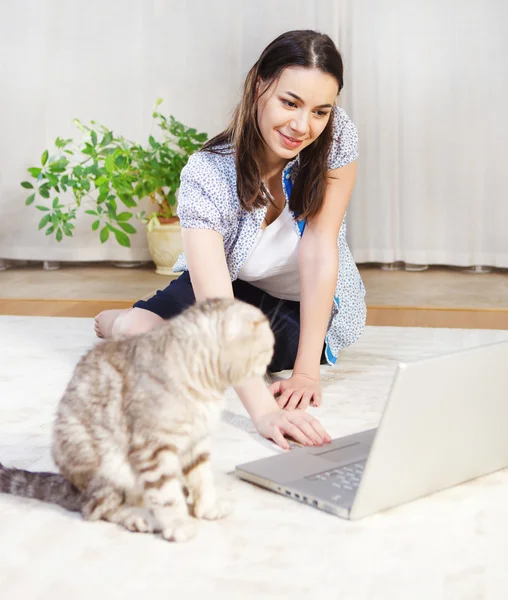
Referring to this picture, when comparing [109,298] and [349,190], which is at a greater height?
[349,190]

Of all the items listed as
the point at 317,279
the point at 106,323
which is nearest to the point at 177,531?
the point at 317,279

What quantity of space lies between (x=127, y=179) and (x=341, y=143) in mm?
1545

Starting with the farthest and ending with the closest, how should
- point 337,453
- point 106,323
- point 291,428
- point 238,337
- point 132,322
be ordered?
point 106,323 < point 132,322 < point 291,428 < point 337,453 < point 238,337

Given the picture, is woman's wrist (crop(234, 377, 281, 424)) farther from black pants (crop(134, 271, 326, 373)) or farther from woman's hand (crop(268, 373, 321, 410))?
black pants (crop(134, 271, 326, 373))

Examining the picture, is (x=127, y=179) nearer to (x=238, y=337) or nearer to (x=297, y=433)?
(x=297, y=433)

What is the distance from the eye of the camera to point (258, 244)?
6.18 feet

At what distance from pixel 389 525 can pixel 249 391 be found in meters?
0.47

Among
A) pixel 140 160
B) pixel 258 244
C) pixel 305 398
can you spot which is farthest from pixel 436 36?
pixel 305 398

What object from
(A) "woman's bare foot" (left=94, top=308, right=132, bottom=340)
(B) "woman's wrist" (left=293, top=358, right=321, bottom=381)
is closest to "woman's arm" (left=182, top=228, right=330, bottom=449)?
(B) "woman's wrist" (left=293, top=358, right=321, bottom=381)

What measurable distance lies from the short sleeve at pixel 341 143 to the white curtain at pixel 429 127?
5.29 ft

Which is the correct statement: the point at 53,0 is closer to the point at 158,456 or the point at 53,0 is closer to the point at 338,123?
the point at 338,123

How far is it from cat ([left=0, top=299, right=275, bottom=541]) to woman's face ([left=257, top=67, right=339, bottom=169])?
2.09 ft

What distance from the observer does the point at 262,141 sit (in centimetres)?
171

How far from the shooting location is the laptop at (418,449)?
104cm
